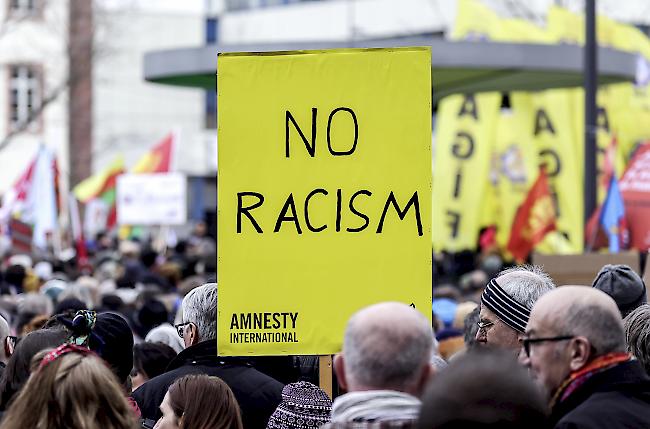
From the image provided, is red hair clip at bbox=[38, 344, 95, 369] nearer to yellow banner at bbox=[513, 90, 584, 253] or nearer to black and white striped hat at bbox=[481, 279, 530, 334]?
black and white striped hat at bbox=[481, 279, 530, 334]

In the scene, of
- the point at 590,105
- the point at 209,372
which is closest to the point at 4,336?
the point at 209,372

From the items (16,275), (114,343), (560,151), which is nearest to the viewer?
(114,343)

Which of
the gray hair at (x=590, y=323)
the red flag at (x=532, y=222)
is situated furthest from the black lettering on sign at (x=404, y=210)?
the red flag at (x=532, y=222)

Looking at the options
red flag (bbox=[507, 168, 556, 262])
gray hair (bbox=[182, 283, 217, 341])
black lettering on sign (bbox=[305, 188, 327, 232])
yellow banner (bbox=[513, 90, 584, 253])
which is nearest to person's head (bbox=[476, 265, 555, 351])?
black lettering on sign (bbox=[305, 188, 327, 232])

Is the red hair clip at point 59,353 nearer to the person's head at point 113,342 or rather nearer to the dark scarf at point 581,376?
the person's head at point 113,342

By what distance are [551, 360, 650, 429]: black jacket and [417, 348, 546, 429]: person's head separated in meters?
0.68

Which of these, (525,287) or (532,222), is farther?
(532,222)

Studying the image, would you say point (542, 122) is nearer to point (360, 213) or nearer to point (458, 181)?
point (458, 181)

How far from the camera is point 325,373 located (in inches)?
234

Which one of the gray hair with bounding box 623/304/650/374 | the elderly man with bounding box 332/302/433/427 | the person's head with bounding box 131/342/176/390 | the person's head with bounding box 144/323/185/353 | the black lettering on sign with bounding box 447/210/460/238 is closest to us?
the elderly man with bounding box 332/302/433/427

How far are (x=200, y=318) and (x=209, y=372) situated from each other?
0.29 meters

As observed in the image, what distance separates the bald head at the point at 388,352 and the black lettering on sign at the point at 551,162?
1763 cm

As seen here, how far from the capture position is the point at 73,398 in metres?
4.29

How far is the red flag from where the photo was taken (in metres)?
18.5
